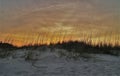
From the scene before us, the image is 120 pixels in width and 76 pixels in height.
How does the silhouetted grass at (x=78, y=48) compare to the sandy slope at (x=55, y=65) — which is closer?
the sandy slope at (x=55, y=65)

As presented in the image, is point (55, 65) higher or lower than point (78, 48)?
lower

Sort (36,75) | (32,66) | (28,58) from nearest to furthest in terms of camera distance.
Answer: (36,75) < (32,66) < (28,58)

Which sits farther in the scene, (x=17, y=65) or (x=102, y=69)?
(x=17, y=65)

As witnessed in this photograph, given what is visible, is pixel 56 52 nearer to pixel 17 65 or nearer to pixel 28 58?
pixel 28 58

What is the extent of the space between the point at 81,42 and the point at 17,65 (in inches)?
142

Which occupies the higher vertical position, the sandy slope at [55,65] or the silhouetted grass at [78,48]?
the silhouetted grass at [78,48]

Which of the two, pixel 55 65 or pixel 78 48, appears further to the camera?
pixel 78 48

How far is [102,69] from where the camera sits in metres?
11.1

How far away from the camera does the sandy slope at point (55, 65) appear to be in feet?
35.3

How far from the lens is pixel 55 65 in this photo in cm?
1197

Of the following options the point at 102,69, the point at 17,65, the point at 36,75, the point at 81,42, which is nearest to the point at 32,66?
the point at 17,65

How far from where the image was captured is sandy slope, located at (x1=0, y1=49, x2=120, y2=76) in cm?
1077

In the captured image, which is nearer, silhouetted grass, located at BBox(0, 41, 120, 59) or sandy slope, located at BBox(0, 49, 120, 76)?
sandy slope, located at BBox(0, 49, 120, 76)

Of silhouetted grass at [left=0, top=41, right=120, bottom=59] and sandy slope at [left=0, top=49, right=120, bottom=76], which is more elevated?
silhouetted grass at [left=0, top=41, right=120, bottom=59]
